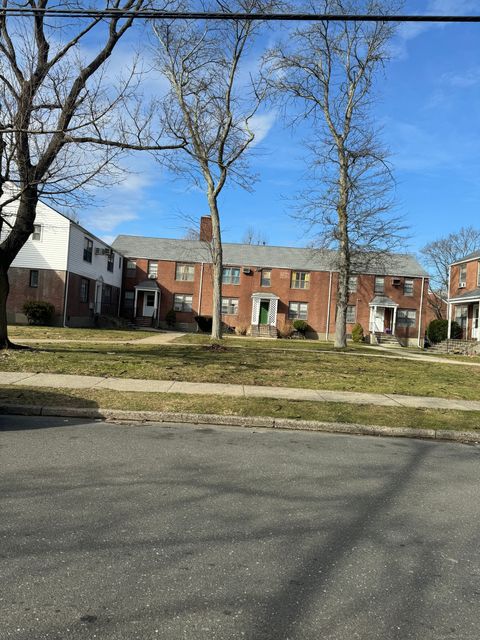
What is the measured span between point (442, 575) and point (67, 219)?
1220 inches

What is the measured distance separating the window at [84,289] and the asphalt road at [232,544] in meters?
29.1

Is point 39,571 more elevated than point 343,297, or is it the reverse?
point 343,297

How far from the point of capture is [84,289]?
34.9m

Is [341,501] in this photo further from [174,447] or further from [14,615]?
[14,615]

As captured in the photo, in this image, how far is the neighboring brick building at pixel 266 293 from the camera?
43.4 meters

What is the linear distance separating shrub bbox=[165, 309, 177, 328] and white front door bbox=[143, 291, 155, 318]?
4.70 feet

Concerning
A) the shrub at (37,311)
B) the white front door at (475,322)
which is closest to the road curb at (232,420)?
the shrub at (37,311)

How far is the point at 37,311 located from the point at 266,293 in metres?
19.8

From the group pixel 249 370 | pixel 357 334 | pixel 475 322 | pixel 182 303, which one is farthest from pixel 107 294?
pixel 249 370

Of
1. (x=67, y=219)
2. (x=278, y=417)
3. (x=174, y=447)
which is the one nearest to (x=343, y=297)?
(x=67, y=219)

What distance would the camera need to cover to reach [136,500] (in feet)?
14.6

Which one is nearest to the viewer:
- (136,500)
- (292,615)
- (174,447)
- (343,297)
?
(292,615)

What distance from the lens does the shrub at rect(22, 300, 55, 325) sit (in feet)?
96.6

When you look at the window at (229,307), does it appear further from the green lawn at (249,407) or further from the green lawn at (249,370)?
the green lawn at (249,407)
